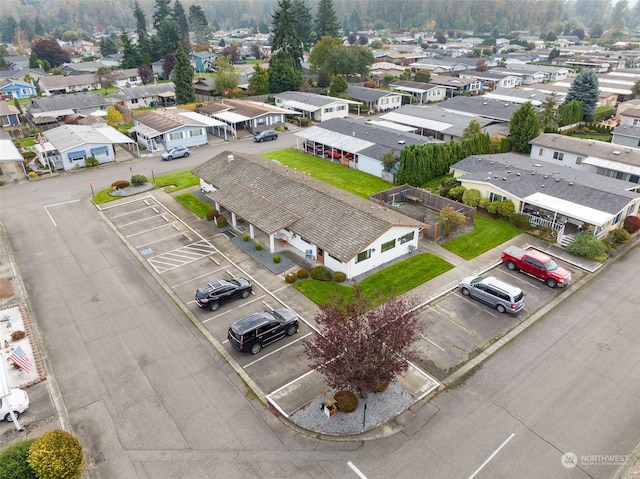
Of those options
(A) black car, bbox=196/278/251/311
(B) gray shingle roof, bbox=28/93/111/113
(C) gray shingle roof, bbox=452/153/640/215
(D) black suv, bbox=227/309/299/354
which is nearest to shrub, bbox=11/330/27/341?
(A) black car, bbox=196/278/251/311

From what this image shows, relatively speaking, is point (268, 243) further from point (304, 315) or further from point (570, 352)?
point (570, 352)

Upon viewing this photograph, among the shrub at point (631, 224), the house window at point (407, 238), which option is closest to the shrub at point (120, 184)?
the house window at point (407, 238)

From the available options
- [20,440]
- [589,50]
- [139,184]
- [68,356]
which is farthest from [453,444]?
[589,50]

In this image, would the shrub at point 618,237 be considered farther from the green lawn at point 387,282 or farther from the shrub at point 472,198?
the green lawn at point 387,282

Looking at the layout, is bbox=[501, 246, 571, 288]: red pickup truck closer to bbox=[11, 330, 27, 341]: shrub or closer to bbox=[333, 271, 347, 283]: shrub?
bbox=[333, 271, 347, 283]: shrub

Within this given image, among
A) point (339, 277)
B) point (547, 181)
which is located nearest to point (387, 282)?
point (339, 277)

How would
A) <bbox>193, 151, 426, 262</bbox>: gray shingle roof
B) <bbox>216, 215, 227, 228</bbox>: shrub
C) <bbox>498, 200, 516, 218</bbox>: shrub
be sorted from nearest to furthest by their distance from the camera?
1. <bbox>193, 151, 426, 262</bbox>: gray shingle roof
2. <bbox>216, 215, 227, 228</bbox>: shrub
3. <bbox>498, 200, 516, 218</bbox>: shrub

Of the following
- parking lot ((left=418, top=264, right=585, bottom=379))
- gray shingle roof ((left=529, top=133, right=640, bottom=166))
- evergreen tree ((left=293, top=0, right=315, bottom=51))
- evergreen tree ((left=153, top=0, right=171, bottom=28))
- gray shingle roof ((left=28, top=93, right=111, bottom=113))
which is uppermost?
evergreen tree ((left=153, top=0, right=171, bottom=28))

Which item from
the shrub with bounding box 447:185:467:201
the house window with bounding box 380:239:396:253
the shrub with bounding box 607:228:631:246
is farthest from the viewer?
the shrub with bounding box 447:185:467:201
